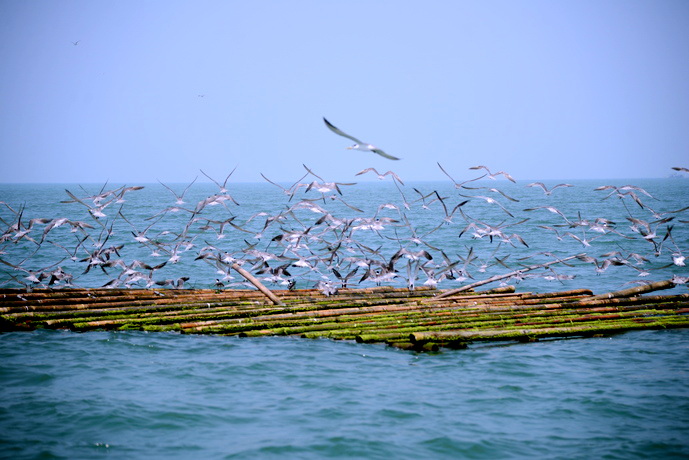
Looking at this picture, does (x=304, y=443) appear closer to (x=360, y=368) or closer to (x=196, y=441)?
(x=196, y=441)

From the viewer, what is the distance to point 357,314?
13.2m

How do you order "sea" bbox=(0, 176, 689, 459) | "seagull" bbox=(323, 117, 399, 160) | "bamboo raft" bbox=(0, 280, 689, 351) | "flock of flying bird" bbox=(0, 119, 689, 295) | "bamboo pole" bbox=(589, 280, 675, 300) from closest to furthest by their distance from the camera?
"seagull" bbox=(323, 117, 399, 160)
"sea" bbox=(0, 176, 689, 459)
"bamboo raft" bbox=(0, 280, 689, 351)
"bamboo pole" bbox=(589, 280, 675, 300)
"flock of flying bird" bbox=(0, 119, 689, 295)

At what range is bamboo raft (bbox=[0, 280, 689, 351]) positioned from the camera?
39.6ft

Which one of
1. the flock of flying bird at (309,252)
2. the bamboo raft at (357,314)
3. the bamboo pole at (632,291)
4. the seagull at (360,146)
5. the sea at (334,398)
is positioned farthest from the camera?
the flock of flying bird at (309,252)

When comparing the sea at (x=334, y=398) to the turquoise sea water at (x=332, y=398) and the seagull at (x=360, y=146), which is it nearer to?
the turquoise sea water at (x=332, y=398)

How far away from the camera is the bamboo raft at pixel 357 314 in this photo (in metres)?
12.1

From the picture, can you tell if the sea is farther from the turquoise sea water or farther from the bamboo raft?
the bamboo raft

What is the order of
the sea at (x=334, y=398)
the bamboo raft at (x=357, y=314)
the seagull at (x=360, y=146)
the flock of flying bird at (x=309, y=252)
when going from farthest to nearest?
1. the flock of flying bird at (x=309, y=252)
2. the bamboo raft at (x=357, y=314)
3. the sea at (x=334, y=398)
4. the seagull at (x=360, y=146)

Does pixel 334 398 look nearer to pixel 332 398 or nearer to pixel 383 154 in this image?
pixel 332 398

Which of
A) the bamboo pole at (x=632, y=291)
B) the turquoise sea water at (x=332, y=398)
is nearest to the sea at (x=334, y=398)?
the turquoise sea water at (x=332, y=398)

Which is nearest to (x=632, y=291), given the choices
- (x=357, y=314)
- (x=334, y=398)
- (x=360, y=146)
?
(x=357, y=314)

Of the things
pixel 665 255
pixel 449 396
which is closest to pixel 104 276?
pixel 449 396

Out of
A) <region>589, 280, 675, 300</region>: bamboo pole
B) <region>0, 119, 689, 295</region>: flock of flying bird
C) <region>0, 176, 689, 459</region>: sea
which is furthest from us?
<region>0, 119, 689, 295</region>: flock of flying bird

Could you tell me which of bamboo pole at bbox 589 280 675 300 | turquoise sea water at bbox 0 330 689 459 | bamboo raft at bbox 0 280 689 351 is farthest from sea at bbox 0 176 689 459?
bamboo pole at bbox 589 280 675 300
